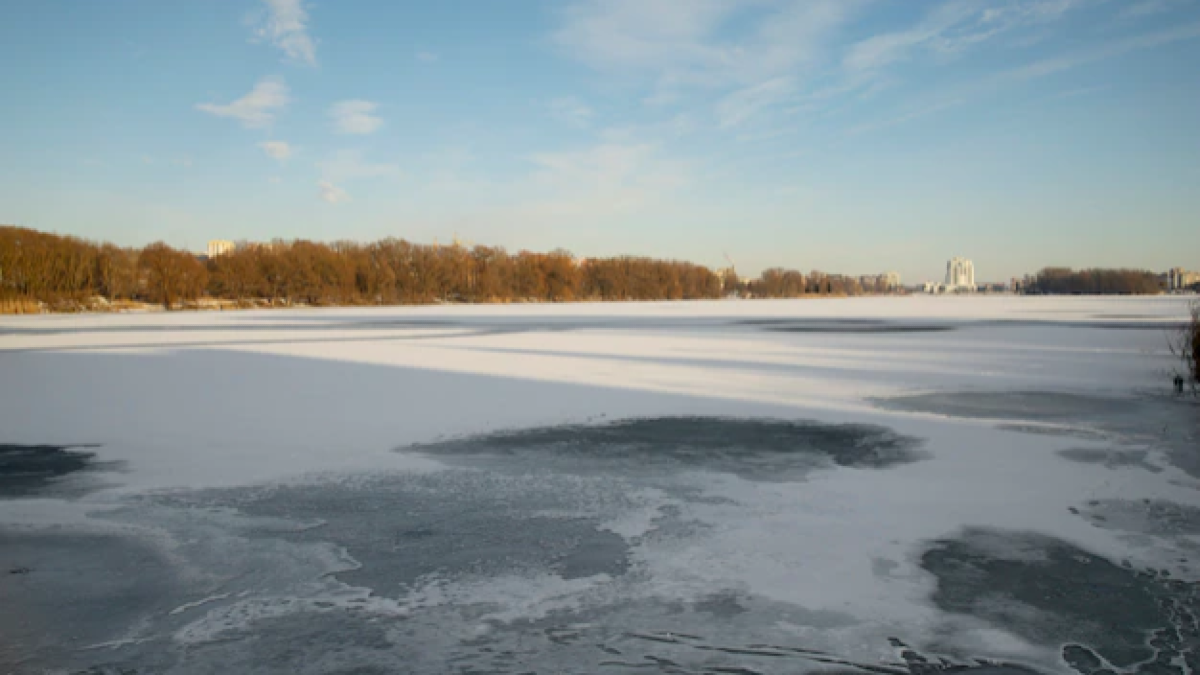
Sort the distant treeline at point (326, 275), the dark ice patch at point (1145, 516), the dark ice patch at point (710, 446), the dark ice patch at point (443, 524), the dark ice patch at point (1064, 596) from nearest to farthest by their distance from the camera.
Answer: the dark ice patch at point (1064, 596)
the dark ice patch at point (443, 524)
the dark ice patch at point (1145, 516)
the dark ice patch at point (710, 446)
the distant treeline at point (326, 275)

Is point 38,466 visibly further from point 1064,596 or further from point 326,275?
point 326,275

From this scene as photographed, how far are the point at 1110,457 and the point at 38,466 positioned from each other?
7235 mm

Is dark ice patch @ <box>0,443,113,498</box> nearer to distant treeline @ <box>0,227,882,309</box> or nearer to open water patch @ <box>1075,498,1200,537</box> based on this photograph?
open water patch @ <box>1075,498,1200,537</box>

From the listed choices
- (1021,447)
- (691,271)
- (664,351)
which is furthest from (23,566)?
(691,271)

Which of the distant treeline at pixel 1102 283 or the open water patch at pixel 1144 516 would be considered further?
the distant treeline at pixel 1102 283

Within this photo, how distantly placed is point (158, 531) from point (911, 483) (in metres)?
4.07

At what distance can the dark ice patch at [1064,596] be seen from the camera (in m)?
2.64

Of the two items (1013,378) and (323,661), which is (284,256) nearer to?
(1013,378)

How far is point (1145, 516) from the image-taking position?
13.5ft

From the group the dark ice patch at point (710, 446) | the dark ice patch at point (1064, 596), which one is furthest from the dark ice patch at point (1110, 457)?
the dark ice patch at point (1064, 596)

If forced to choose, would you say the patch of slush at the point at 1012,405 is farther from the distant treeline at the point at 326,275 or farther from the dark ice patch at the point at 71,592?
the distant treeline at the point at 326,275

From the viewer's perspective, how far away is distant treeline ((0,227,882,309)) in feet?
152

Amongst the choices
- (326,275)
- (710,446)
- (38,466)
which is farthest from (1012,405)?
(326,275)

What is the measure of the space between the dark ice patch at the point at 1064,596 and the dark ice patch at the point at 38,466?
15.9 feet
